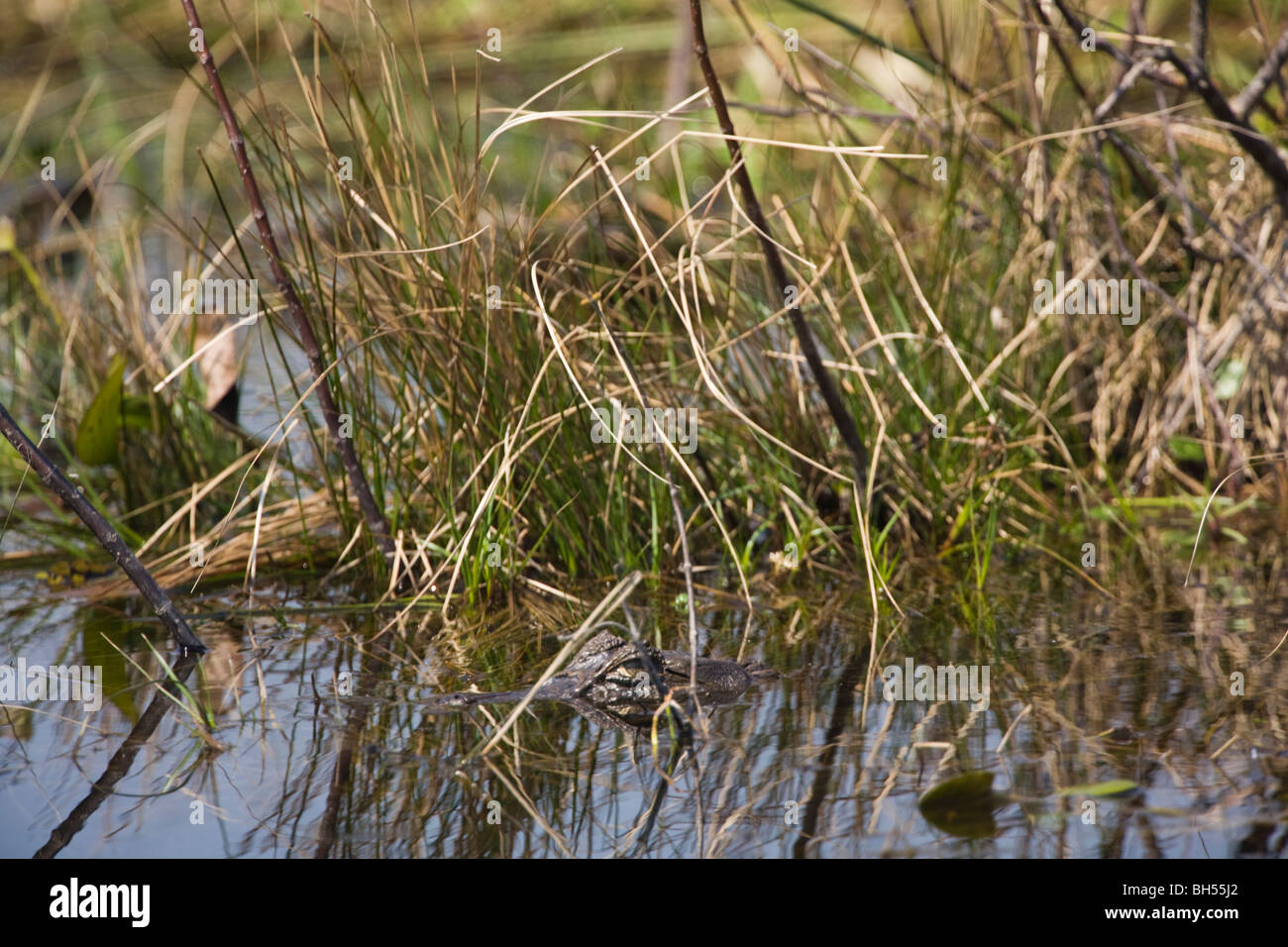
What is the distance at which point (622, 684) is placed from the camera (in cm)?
160

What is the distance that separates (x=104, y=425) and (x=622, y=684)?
1.25 metres

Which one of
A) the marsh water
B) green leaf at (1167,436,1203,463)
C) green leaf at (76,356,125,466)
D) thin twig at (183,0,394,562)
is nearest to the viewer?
the marsh water

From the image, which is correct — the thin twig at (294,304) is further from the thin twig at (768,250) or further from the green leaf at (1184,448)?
the green leaf at (1184,448)

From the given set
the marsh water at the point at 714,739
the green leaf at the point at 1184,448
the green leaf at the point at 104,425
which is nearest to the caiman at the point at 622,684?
the marsh water at the point at 714,739

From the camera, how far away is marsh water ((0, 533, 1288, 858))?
4.11 feet

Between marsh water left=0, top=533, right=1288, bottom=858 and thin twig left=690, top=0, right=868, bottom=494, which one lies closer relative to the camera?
marsh water left=0, top=533, right=1288, bottom=858

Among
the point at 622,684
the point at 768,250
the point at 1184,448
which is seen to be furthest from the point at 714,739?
the point at 1184,448

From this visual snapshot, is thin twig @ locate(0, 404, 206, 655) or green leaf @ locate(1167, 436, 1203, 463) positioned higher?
green leaf @ locate(1167, 436, 1203, 463)

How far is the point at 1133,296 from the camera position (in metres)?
2.47

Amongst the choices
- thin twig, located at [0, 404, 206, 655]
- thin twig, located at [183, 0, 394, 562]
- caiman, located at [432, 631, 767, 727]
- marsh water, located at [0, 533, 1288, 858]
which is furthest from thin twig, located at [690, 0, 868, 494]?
thin twig, located at [0, 404, 206, 655]

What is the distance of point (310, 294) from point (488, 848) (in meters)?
1.12

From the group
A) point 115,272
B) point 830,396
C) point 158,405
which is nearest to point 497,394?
point 830,396

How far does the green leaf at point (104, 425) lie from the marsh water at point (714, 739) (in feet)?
1.45

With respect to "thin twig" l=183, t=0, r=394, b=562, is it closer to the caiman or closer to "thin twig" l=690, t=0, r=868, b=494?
the caiman
